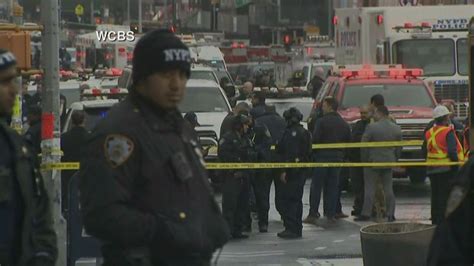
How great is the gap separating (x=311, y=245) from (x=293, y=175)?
3.99 ft

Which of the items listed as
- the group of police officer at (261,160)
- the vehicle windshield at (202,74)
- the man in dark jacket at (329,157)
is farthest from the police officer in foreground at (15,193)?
the vehicle windshield at (202,74)

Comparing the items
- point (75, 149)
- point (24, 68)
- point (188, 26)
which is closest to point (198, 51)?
point (75, 149)

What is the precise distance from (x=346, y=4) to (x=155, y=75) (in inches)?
2595

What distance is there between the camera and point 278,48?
218 ft

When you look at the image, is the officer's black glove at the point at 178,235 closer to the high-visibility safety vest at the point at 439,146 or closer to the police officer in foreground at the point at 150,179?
the police officer in foreground at the point at 150,179

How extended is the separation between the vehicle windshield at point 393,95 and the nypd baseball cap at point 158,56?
61.8 ft

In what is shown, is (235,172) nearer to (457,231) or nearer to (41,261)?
(41,261)

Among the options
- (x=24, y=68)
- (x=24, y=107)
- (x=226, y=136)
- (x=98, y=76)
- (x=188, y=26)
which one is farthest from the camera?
(x=188, y=26)

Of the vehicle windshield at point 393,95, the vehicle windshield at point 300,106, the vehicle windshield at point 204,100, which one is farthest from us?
the vehicle windshield at point 300,106

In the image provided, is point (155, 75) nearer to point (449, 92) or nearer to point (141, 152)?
point (141, 152)

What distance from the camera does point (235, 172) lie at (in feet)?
62.0

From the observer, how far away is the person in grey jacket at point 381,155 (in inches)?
796

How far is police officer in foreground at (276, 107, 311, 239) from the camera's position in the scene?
62.1ft

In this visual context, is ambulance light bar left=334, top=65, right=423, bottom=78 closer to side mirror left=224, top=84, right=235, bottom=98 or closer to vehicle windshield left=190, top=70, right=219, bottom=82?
side mirror left=224, top=84, right=235, bottom=98
